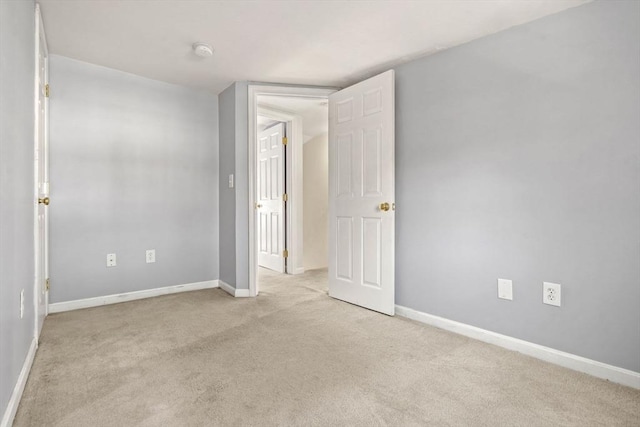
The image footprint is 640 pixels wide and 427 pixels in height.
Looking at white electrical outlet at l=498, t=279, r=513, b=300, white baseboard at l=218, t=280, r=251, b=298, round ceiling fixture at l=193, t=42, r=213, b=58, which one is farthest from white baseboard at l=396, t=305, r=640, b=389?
round ceiling fixture at l=193, t=42, r=213, b=58

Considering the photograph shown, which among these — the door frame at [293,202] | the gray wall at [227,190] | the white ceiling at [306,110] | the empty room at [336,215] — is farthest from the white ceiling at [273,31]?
the door frame at [293,202]

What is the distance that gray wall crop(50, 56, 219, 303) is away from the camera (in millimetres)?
2922

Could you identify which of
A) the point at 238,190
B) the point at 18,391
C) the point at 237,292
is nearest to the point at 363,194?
the point at 238,190

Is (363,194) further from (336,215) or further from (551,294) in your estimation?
(551,294)

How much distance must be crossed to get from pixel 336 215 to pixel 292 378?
5.73 feet

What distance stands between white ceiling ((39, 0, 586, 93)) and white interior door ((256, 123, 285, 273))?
1.63 m

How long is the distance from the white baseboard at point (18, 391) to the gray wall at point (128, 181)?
118 cm

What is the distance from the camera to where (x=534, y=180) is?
2.11 m

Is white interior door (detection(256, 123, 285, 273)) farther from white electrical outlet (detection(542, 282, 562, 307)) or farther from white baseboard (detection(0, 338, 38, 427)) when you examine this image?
white electrical outlet (detection(542, 282, 562, 307))

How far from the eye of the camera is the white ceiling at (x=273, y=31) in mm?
2053

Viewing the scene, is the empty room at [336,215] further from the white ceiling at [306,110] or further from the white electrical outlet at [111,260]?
the white ceiling at [306,110]

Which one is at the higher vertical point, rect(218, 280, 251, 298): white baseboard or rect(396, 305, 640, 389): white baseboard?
rect(218, 280, 251, 298): white baseboard

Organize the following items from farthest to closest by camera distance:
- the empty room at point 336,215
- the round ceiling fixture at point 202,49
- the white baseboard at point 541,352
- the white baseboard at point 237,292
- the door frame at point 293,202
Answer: the door frame at point 293,202
the white baseboard at point 237,292
the round ceiling fixture at point 202,49
the white baseboard at point 541,352
the empty room at point 336,215

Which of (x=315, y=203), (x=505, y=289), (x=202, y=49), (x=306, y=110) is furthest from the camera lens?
(x=315, y=203)
